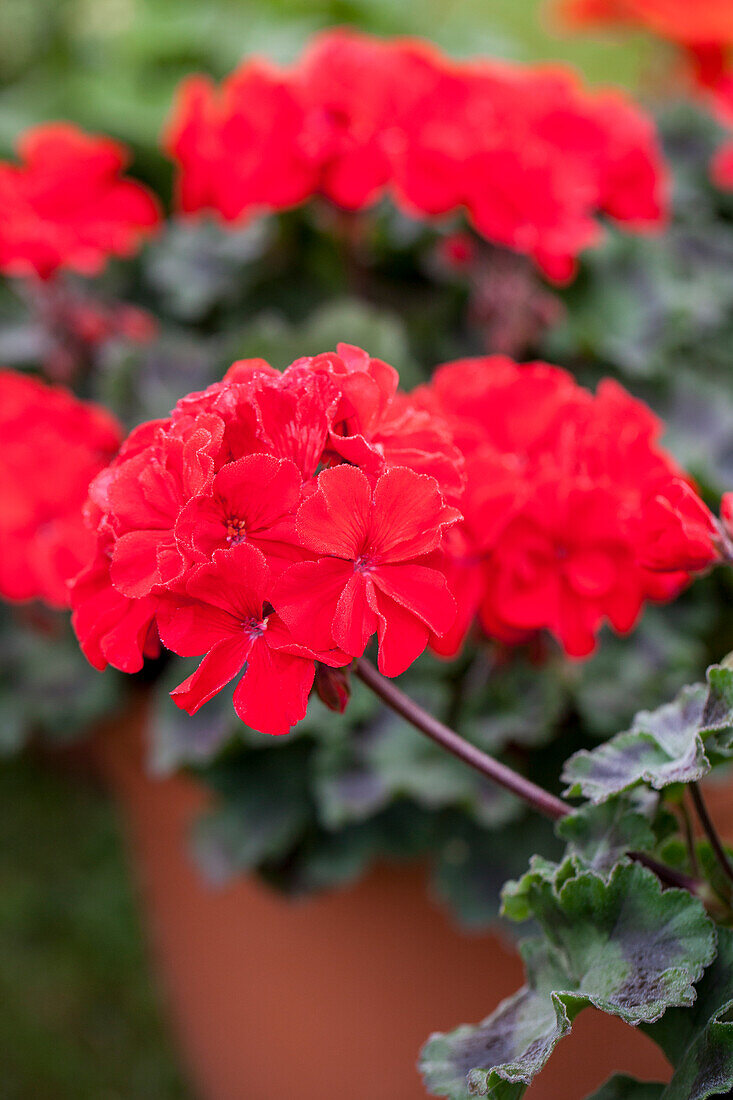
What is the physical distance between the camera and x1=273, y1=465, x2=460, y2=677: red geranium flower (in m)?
0.48

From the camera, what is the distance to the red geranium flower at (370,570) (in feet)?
1.57

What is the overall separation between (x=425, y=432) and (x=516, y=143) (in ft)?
1.95

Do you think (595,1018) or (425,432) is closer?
(425,432)

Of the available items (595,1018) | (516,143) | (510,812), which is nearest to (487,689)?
(510,812)

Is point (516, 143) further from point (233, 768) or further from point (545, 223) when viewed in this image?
point (233, 768)

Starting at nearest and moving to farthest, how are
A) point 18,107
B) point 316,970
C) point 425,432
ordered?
1. point 425,432
2. point 316,970
3. point 18,107

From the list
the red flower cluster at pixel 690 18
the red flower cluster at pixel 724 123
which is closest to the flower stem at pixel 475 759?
the red flower cluster at pixel 724 123

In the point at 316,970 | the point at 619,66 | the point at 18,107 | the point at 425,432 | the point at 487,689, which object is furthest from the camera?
the point at 619,66

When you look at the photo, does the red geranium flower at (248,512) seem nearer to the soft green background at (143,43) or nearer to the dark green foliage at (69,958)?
the dark green foliage at (69,958)

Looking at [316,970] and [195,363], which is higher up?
[195,363]

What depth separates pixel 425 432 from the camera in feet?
1.84

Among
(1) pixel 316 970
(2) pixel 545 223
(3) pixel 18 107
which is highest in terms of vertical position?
(2) pixel 545 223

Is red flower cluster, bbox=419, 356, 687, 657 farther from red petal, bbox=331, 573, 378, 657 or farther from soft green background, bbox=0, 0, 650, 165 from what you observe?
soft green background, bbox=0, 0, 650, 165

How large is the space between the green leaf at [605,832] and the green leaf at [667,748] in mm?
23
